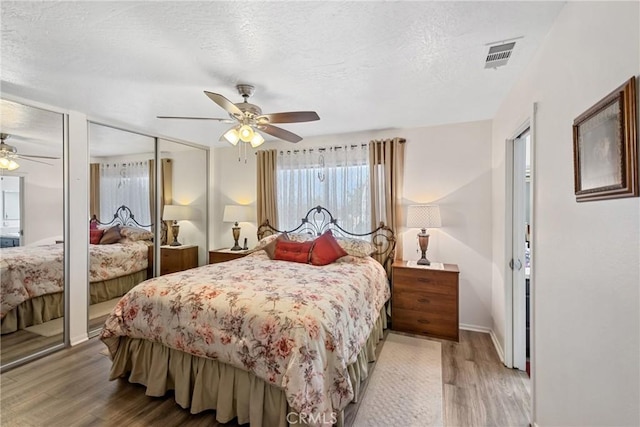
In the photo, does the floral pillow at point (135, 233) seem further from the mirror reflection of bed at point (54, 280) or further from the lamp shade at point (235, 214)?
the lamp shade at point (235, 214)

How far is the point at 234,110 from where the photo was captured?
221 cm

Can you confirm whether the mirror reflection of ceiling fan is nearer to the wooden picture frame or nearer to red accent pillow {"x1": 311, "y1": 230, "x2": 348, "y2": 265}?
red accent pillow {"x1": 311, "y1": 230, "x2": 348, "y2": 265}

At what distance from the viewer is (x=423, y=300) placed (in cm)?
313

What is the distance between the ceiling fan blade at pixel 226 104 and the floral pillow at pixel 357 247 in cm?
190

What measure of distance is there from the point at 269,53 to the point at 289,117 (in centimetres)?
53

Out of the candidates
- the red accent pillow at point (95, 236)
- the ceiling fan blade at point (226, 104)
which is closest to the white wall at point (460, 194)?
the ceiling fan blade at point (226, 104)

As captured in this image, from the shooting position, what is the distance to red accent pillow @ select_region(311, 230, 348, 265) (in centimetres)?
313

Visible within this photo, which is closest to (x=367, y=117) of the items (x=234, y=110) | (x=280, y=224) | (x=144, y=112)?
(x=234, y=110)

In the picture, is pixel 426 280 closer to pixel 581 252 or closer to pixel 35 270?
pixel 581 252

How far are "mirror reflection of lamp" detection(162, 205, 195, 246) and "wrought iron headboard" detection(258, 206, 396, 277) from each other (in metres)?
1.17

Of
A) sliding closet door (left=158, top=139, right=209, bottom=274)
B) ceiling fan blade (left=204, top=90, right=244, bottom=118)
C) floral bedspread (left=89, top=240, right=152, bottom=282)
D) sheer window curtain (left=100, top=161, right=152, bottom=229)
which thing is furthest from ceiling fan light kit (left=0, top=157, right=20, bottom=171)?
ceiling fan blade (left=204, top=90, right=244, bottom=118)

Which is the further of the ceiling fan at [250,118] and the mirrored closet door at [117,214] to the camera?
the mirrored closet door at [117,214]

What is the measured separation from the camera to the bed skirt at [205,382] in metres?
1.74

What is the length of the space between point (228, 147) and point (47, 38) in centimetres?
305
